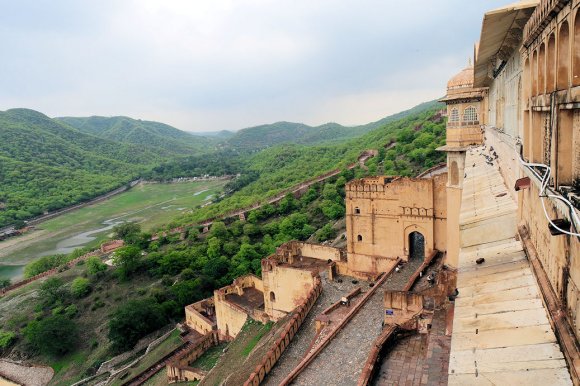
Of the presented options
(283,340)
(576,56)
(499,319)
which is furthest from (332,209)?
Answer: (576,56)

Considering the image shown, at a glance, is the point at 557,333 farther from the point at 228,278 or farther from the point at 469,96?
the point at 228,278

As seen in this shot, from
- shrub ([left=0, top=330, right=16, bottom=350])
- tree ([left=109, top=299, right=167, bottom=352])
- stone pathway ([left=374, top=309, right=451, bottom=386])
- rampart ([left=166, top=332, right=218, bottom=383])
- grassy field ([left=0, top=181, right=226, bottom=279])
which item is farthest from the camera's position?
grassy field ([left=0, top=181, right=226, bottom=279])

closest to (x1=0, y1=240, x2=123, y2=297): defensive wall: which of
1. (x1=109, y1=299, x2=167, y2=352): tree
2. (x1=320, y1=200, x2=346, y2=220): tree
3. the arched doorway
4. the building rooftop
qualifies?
(x1=109, y1=299, x2=167, y2=352): tree

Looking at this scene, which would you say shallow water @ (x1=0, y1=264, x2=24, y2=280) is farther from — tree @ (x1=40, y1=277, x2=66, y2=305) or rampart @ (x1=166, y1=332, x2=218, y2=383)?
rampart @ (x1=166, y1=332, x2=218, y2=383)

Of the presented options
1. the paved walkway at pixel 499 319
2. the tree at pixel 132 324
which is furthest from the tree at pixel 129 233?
the paved walkway at pixel 499 319

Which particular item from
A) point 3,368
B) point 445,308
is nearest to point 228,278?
point 3,368

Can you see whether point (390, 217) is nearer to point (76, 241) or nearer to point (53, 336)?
point (53, 336)
